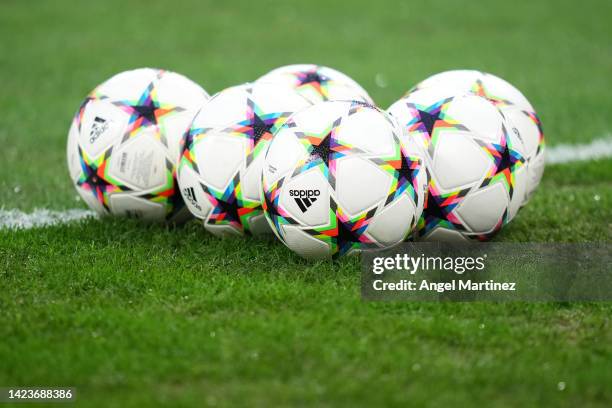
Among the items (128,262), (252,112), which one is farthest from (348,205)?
(128,262)

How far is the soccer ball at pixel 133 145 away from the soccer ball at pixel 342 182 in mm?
1189

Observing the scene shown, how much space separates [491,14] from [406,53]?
4.35 meters

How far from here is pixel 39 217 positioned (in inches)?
298

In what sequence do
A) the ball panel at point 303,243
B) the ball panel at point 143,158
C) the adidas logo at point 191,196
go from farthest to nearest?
the ball panel at point 143,158 < the adidas logo at point 191,196 < the ball panel at point 303,243

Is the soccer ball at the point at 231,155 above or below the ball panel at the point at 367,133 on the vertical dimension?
below

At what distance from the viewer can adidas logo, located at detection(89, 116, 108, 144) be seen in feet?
22.3

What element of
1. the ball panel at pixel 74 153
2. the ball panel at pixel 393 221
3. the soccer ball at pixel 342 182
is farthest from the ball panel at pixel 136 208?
the ball panel at pixel 393 221

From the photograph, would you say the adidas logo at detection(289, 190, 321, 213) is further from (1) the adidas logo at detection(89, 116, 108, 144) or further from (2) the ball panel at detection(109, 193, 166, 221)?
(1) the adidas logo at detection(89, 116, 108, 144)

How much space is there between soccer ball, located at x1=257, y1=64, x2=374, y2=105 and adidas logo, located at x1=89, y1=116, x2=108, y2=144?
129 cm

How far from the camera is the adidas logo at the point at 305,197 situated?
5.70m

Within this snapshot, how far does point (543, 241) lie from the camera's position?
6859mm

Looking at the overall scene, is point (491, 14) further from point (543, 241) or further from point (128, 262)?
point (128, 262)

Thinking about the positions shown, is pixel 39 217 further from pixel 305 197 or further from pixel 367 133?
pixel 367 133

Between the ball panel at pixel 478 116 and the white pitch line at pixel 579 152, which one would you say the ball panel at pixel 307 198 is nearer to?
the ball panel at pixel 478 116
